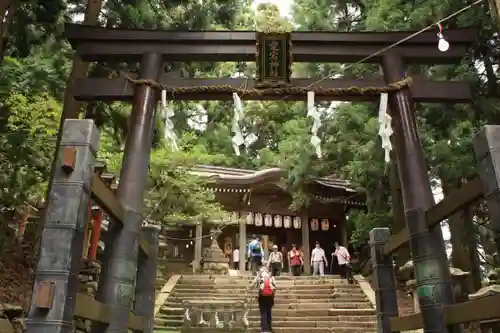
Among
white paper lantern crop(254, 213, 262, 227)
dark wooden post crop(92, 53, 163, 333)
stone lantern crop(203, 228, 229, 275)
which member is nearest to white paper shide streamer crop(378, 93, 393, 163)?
dark wooden post crop(92, 53, 163, 333)

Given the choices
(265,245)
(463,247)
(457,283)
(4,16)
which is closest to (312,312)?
(457,283)

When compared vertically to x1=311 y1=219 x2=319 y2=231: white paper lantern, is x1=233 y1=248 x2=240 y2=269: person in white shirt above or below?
below

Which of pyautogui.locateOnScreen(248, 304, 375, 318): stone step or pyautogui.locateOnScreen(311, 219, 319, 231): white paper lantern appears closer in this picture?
pyautogui.locateOnScreen(248, 304, 375, 318): stone step

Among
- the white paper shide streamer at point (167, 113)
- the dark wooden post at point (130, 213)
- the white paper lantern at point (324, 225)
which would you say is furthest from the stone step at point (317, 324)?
the white paper lantern at point (324, 225)

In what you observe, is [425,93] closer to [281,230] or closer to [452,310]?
[452,310]

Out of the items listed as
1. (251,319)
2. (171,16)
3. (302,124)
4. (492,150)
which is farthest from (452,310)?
(302,124)

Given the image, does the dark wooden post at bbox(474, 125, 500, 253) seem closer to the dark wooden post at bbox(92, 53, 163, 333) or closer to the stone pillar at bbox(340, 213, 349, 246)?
the dark wooden post at bbox(92, 53, 163, 333)

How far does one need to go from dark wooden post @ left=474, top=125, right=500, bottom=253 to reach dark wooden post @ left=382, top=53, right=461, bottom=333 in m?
1.64

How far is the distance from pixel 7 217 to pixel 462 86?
9.41 metres

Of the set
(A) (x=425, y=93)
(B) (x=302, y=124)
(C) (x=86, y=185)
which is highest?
(B) (x=302, y=124)

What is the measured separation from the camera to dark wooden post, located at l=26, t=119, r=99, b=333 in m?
3.77

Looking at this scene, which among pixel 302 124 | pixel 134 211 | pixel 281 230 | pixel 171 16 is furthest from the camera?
pixel 281 230

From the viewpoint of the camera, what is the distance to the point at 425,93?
257 inches

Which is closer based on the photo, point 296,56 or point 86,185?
point 86,185
